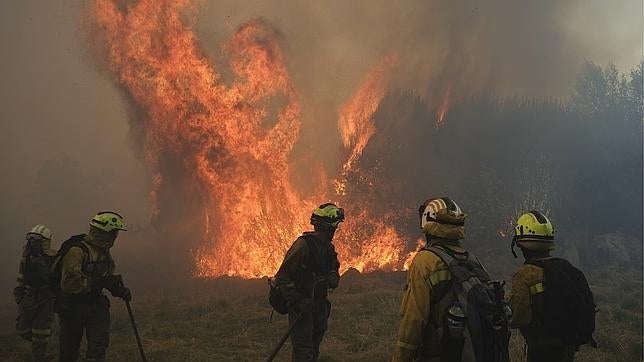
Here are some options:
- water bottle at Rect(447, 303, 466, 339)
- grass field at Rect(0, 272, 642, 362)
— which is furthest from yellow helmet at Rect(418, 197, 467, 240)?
grass field at Rect(0, 272, 642, 362)

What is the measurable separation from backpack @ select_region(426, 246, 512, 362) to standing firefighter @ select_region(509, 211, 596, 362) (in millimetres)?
1012

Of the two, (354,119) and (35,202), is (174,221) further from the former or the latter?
(35,202)

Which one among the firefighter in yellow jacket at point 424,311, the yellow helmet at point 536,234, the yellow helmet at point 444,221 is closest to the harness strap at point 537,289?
the yellow helmet at point 536,234

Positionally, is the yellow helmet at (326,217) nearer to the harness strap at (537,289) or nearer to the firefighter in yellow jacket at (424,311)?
the harness strap at (537,289)

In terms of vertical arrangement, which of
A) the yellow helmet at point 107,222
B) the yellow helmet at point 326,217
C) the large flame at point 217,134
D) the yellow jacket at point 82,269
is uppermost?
the large flame at point 217,134

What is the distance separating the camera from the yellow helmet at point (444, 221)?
4.36 meters

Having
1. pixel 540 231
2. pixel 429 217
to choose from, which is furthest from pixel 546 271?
pixel 429 217

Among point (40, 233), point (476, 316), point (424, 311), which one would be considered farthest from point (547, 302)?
point (40, 233)

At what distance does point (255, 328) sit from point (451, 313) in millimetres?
12511

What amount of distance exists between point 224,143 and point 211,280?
28.1 feet

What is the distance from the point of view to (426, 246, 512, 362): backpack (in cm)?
386

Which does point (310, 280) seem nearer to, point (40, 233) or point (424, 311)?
point (424, 311)

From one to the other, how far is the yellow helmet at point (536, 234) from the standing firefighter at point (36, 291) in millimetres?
8844

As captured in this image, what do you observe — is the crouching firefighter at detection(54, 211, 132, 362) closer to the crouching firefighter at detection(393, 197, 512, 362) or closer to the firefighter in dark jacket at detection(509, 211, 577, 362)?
the crouching firefighter at detection(393, 197, 512, 362)
